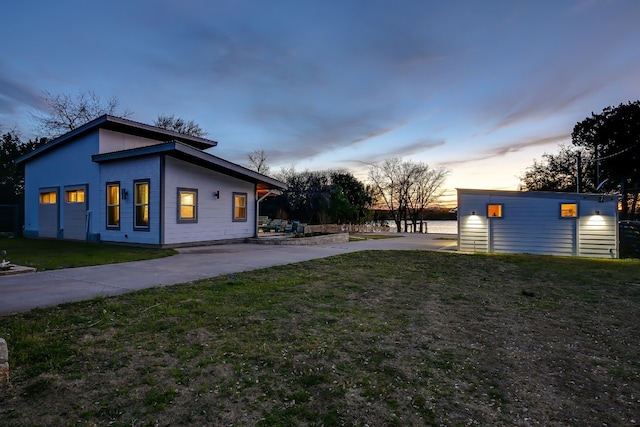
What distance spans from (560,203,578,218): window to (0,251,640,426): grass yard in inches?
378

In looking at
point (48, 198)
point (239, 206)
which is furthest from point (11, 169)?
point (239, 206)

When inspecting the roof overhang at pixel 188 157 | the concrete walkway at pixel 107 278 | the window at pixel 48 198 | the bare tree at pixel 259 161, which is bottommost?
the concrete walkway at pixel 107 278

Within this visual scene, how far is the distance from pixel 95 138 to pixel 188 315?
42.6ft

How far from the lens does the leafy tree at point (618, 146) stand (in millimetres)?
25109

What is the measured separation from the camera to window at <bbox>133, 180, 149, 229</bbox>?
39.9 ft

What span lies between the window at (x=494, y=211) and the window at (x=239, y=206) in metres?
10.7

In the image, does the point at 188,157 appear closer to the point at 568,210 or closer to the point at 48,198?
the point at 48,198

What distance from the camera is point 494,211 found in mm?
14742

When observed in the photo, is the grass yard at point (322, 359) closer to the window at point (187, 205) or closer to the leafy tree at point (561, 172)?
the window at point (187, 205)

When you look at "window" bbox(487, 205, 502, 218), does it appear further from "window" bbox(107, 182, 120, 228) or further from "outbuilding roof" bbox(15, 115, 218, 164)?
"window" bbox(107, 182, 120, 228)

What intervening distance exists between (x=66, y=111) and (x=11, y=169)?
5289 mm

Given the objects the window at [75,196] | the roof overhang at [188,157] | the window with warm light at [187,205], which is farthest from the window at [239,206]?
the window at [75,196]

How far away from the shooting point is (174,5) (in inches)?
407

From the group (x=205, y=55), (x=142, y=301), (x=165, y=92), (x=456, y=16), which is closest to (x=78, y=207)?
(x=165, y=92)
